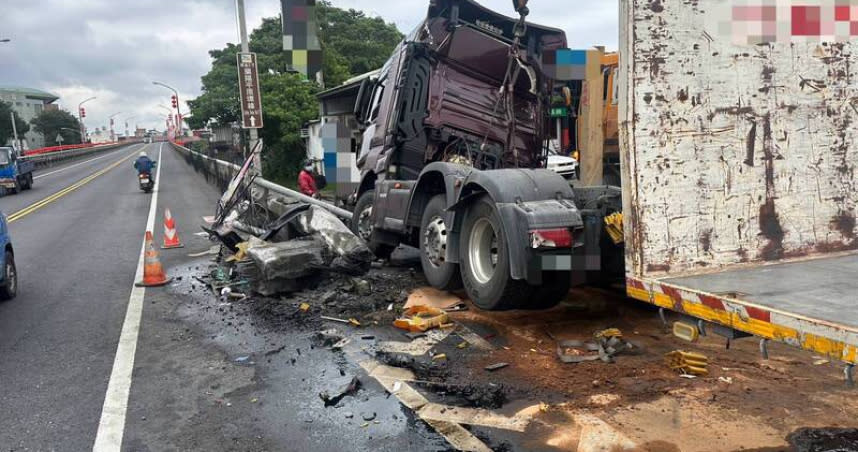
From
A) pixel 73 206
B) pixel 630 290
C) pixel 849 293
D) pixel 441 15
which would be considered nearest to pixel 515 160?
pixel 441 15

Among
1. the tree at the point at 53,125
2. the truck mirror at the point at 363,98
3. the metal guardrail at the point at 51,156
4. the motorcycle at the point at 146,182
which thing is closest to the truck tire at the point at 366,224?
the truck mirror at the point at 363,98

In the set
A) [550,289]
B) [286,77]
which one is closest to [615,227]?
[550,289]

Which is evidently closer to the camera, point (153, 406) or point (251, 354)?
point (153, 406)

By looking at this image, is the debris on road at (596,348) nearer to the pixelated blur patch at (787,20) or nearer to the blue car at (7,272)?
the pixelated blur patch at (787,20)

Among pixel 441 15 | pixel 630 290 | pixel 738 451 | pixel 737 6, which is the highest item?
pixel 441 15

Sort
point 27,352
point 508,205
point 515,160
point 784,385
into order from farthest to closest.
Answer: point 515,160 < point 27,352 < point 508,205 < point 784,385

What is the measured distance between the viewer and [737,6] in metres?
3.68

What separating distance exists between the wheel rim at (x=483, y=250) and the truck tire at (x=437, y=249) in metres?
0.50

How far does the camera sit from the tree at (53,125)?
271ft

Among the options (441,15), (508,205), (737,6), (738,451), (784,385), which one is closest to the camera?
(738,451)

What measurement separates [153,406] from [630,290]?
3.23m

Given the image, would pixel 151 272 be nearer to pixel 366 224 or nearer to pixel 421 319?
pixel 366 224

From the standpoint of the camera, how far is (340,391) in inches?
163

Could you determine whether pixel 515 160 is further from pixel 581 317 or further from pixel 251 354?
pixel 251 354
